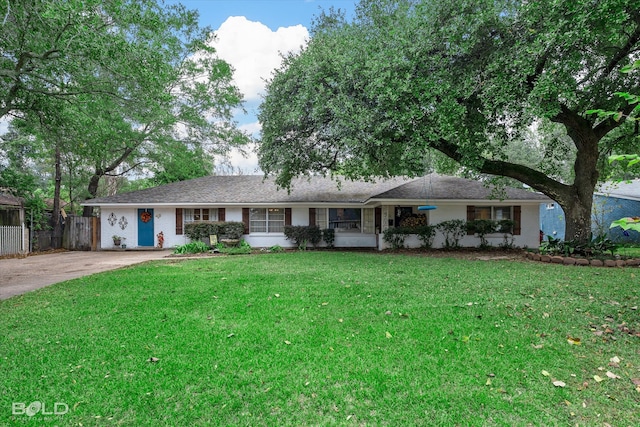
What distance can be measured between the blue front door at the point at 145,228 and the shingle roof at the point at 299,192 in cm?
73

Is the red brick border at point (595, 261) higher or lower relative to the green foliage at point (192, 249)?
lower

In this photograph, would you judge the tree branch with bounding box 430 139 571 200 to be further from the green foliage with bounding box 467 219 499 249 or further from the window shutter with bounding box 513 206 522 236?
the window shutter with bounding box 513 206 522 236

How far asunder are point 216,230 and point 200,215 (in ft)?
4.39

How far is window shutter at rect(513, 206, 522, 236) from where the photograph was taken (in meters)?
15.4

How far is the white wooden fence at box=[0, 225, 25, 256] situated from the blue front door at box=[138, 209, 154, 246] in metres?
4.48

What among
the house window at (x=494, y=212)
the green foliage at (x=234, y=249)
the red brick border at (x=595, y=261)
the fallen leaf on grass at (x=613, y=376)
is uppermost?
the house window at (x=494, y=212)

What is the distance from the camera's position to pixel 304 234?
15641mm

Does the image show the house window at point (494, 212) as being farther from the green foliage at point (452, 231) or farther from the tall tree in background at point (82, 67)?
the tall tree in background at point (82, 67)

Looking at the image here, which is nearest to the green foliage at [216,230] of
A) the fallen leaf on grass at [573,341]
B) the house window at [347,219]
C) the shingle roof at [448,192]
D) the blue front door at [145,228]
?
the blue front door at [145,228]

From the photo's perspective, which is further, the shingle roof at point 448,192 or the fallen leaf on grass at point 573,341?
the shingle roof at point 448,192

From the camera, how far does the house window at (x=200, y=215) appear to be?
16.5 meters

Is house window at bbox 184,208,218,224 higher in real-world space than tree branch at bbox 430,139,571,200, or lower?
lower

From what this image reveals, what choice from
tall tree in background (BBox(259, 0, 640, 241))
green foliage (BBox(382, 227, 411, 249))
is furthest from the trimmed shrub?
green foliage (BBox(382, 227, 411, 249))

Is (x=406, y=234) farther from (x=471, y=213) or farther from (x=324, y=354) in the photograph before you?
(x=324, y=354)
